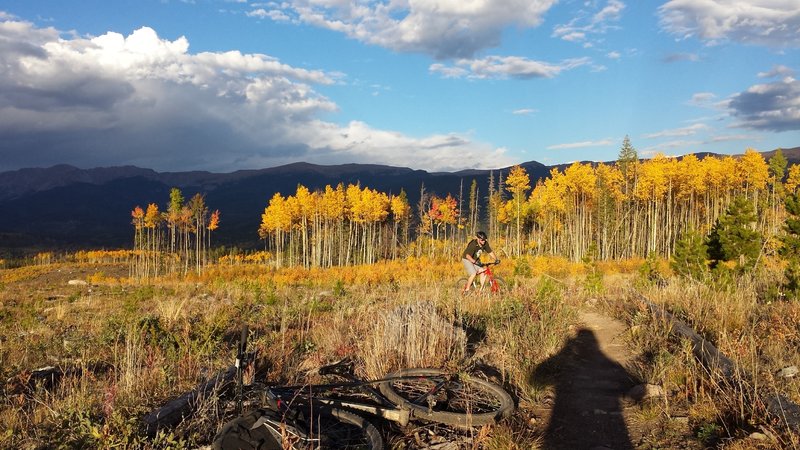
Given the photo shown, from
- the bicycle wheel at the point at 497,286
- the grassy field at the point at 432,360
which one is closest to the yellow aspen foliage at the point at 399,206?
the bicycle wheel at the point at 497,286

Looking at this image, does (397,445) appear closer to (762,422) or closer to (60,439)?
(60,439)

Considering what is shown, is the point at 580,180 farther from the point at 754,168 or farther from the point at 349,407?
the point at 349,407

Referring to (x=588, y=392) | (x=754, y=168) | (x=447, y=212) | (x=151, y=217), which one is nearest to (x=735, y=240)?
(x=588, y=392)

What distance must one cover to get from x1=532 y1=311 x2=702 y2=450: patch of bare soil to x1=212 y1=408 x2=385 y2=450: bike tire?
5.41 ft

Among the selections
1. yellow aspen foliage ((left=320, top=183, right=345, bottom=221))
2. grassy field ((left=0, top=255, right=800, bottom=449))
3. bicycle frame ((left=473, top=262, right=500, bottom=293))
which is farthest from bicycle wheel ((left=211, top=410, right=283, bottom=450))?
yellow aspen foliage ((left=320, top=183, right=345, bottom=221))

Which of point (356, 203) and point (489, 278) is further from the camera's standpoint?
point (356, 203)

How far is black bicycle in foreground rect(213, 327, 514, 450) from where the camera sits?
361cm

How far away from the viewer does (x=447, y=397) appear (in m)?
5.13

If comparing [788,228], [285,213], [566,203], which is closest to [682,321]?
[788,228]

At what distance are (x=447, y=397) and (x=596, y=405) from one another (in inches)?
65.5

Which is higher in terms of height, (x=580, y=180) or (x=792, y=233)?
(x=580, y=180)

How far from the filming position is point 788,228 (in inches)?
435

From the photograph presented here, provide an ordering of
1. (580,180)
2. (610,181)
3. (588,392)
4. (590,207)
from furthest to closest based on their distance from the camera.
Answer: (590,207) < (610,181) < (580,180) < (588,392)

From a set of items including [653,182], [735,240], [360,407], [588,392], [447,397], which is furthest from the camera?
[653,182]
